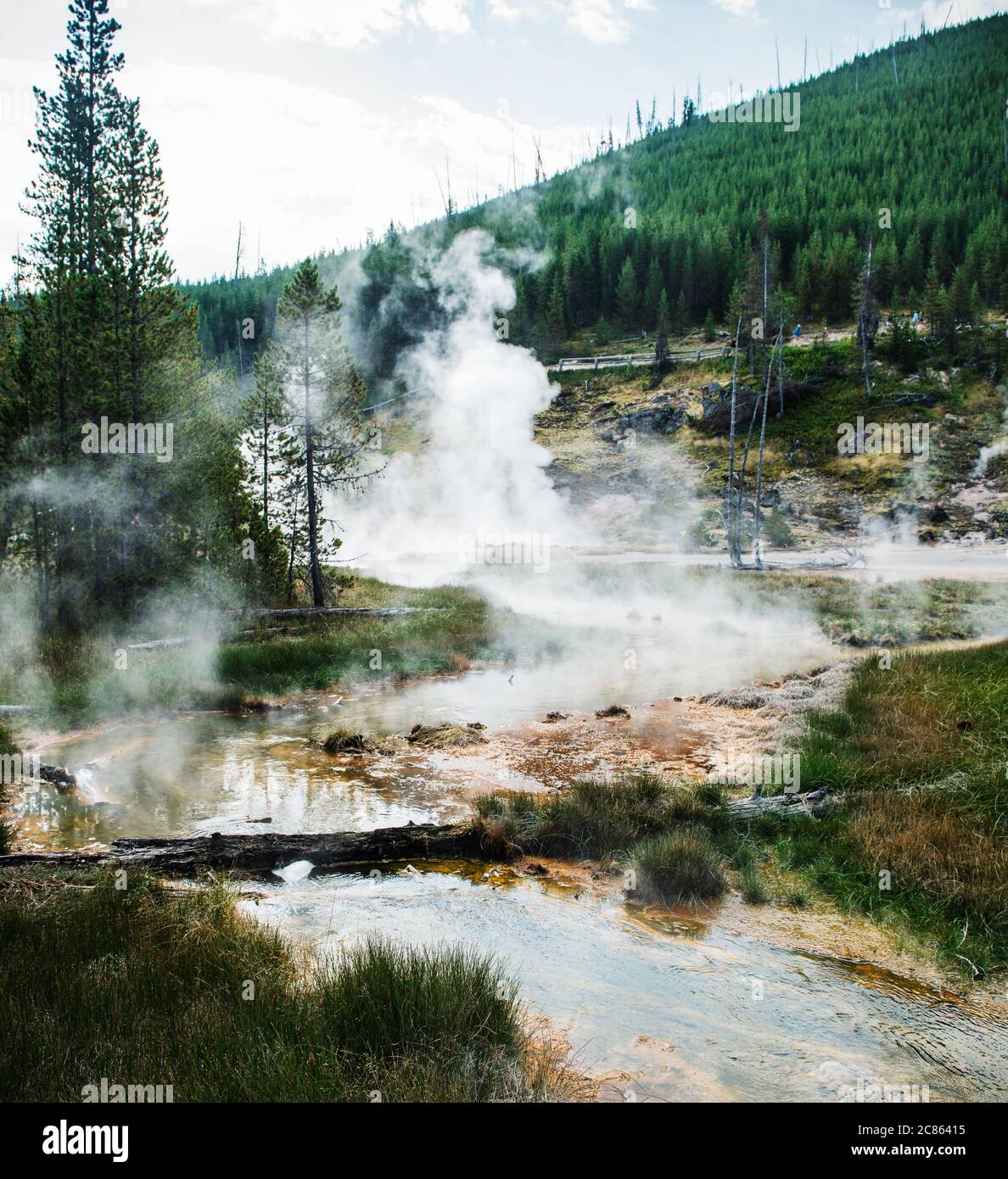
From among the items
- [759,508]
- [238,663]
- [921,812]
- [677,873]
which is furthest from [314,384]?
[759,508]

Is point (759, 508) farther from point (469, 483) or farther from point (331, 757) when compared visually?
point (331, 757)

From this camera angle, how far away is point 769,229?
177 ft

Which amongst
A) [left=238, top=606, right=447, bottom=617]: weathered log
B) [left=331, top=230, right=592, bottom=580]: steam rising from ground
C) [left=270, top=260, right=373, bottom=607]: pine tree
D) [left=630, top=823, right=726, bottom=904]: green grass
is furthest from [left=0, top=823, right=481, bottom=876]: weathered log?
[left=331, top=230, right=592, bottom=580]: steam rising from ground

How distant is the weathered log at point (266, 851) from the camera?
6887 millimetres

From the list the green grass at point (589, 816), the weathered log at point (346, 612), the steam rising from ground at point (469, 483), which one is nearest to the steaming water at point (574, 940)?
the green grass at point (589, 816)

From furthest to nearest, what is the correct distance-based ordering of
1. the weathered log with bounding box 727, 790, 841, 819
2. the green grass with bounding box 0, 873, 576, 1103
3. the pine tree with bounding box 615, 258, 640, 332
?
the pine tree with bounding box 615, 258, 640, 332, the weathered log with bounding box 727, 790, 841, 819, the green grass with bounding box 0, 873, 576, 1103

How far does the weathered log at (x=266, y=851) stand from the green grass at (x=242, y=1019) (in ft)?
5.12

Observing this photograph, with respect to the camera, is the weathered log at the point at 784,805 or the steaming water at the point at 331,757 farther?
the steaming water at the point at 331,757

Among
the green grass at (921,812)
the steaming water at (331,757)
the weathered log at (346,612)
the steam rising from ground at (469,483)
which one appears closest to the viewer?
the green grass at (921,812)

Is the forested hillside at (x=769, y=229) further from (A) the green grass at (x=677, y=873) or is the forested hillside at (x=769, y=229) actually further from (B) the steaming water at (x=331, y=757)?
(A) the green grass at (x=677, y=873)

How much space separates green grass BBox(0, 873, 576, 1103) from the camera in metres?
3.59

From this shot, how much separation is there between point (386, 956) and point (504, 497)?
41.6 meters

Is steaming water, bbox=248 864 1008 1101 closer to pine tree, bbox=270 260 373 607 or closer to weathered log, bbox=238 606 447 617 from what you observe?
weathered log, bbox=238 606 447 617

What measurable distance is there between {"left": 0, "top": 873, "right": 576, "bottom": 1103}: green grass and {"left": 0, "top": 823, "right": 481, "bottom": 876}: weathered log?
5.12 feet
